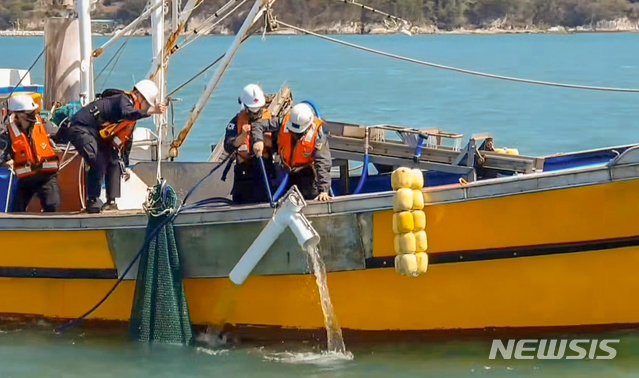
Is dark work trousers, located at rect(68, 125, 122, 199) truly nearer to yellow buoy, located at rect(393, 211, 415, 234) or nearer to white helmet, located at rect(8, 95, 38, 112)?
white helmet, located at rect(8, 95, 38, 112)

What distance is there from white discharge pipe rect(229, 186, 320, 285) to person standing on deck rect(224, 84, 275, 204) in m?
0.74

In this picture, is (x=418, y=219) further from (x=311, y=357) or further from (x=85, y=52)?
(x=85, y=52)

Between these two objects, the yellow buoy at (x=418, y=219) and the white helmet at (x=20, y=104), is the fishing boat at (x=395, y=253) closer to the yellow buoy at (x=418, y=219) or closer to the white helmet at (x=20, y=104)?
the yellow buoy at (x=418, y=219)

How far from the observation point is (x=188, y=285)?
29.8 feet

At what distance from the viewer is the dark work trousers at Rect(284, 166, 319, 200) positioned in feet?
29.3

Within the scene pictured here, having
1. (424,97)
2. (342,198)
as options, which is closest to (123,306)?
(342,198)

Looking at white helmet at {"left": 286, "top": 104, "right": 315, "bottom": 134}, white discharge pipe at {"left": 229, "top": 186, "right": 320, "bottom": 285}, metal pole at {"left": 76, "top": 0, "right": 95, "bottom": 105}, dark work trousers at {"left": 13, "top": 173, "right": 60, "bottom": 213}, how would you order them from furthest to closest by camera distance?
metal pole at {"left": 76, "top": 0, "right": 95, "bottom": 105} → dark work trousers at {"left": 13, "top": 173, "right": 60, "bottom": 213} → white helmet at {"left": 286, "top": 104, "right": 315, "bottom": 134} → white discharge pipe at {"left": 229, "top": 186, "right": 320, "bottom": 285}

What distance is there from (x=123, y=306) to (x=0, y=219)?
117 centimetres

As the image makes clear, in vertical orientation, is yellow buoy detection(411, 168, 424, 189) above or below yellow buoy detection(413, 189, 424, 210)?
above

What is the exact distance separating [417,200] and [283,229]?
1.02 m

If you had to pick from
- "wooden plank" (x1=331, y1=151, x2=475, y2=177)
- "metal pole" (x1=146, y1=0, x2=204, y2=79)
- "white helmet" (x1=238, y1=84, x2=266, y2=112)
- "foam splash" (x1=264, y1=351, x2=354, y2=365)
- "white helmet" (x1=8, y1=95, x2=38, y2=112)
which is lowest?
"foam splash" (x1=264, y1=351, x2=354, y2=365)
